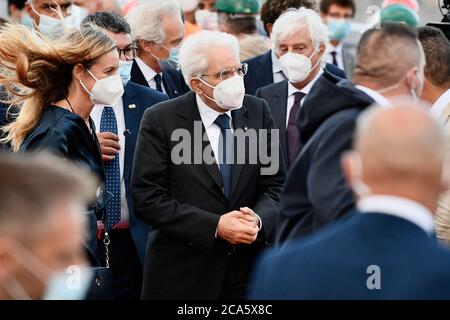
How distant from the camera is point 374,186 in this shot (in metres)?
3.56

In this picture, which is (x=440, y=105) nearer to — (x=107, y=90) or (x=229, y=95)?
(x=229, y=95)

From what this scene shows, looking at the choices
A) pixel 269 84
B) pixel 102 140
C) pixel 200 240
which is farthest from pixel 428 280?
pixel 269 84

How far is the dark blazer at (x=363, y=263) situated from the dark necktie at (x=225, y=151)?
Result: 3.09 metres

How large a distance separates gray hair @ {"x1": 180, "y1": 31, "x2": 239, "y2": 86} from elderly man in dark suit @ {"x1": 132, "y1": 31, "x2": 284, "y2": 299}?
0.01 meters

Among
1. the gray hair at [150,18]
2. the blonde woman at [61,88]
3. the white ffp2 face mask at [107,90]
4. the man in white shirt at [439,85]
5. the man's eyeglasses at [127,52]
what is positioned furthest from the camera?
the gray hair at [150,18]

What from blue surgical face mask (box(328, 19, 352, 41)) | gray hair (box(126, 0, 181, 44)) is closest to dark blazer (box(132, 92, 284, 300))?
gray hair (box(126, 0, 181, 44))

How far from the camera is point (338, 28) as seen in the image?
1129cm

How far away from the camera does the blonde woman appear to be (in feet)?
21.1

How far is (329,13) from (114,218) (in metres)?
5.19

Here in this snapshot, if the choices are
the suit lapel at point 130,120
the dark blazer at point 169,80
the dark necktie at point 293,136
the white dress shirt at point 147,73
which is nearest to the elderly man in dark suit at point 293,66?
the dark necktie at point 293,136

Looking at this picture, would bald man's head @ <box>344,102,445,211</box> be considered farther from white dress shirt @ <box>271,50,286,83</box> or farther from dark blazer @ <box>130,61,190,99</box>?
white dress shirt @ <box>271,50,286,83</box>

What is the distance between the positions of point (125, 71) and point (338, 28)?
12.4ft

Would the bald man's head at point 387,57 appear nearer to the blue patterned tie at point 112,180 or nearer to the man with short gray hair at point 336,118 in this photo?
the man with short gray hair at point 336,118

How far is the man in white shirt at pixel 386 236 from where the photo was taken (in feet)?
11.6
